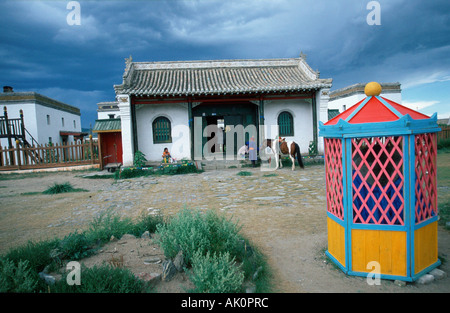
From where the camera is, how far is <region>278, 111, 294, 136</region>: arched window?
15281mm

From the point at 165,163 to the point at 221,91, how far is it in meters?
4.39

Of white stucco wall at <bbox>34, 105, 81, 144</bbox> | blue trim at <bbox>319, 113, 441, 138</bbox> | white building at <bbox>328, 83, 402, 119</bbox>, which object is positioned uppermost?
white building at <bbox>328, 83, 402, 119</bbox>

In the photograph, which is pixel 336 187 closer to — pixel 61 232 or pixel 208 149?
pixel 61 232

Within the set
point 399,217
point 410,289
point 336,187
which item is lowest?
point 410,289

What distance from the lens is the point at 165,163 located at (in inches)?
528

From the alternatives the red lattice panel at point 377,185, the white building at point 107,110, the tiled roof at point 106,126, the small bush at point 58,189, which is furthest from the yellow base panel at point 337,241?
the white building at point 107,110

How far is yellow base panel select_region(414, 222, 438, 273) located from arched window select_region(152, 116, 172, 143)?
498 inches

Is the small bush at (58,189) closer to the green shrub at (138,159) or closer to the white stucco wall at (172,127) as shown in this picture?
the green shrub at (138,159)

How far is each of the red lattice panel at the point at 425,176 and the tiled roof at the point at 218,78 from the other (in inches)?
425

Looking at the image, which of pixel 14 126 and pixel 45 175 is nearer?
pixel 45 175

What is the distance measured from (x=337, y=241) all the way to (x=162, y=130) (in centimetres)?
1238

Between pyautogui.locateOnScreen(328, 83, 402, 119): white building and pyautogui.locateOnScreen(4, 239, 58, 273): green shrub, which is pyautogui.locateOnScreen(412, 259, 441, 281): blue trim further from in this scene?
pyautogui.locateOnScreen(328, 83, 402, 119): white building

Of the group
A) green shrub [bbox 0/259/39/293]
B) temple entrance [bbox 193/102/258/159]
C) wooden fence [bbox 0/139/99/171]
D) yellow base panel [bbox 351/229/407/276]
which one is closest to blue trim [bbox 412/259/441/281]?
yellow base panel [bbox 351/229/407/276]
